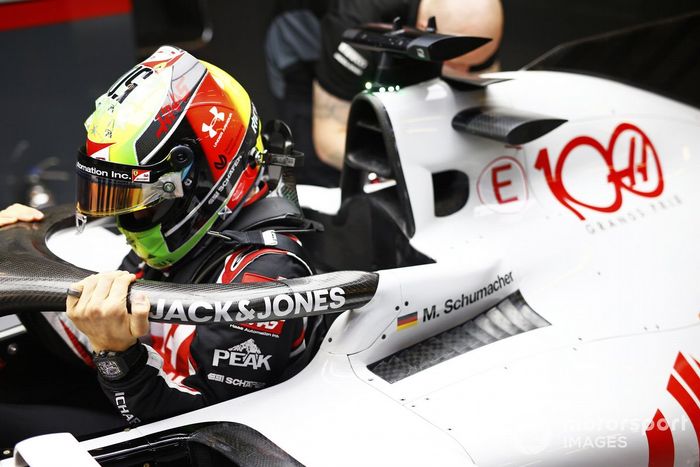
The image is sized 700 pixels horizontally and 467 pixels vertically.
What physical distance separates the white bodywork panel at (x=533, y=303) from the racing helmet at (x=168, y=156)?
0.37 metres

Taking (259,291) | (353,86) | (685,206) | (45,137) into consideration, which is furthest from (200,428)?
(45,137)

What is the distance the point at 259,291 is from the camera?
1801mm

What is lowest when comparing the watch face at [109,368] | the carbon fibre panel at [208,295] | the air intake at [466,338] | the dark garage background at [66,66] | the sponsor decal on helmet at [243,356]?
the dark garage background at [66,66]

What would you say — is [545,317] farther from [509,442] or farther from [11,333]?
[11,333]

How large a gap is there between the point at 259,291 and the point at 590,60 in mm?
2226

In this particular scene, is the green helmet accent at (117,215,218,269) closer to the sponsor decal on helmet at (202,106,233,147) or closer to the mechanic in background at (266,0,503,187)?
the sponsor decal on helmet at (202,106,233,147)

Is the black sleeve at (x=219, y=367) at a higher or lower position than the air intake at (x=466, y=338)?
higher

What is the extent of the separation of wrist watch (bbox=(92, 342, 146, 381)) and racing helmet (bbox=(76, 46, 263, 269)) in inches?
11.9

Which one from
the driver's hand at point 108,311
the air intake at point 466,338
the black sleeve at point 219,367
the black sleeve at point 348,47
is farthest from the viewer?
the black sleeve at point 348,47

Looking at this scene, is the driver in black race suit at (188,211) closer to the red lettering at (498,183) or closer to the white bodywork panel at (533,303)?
the white bodywork panel at (533,303)

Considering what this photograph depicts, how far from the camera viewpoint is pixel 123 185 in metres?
1.91

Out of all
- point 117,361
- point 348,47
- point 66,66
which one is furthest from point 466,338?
point 66,66

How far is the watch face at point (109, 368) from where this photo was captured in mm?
1776

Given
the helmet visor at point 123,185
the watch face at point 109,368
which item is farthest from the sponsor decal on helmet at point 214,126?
the watch face at point 109,368
